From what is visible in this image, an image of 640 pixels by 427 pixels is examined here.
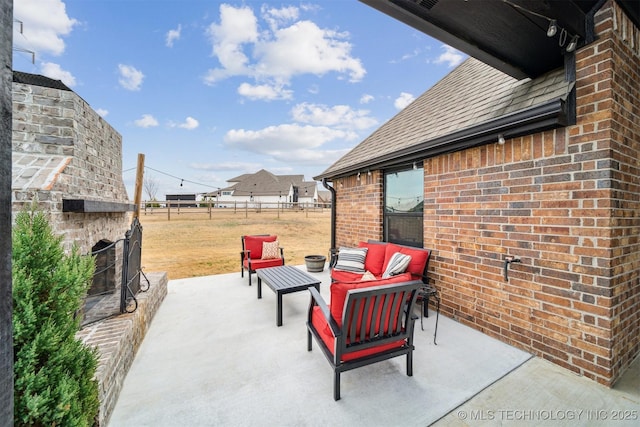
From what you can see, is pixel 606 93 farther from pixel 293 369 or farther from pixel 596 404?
pixel 293 369

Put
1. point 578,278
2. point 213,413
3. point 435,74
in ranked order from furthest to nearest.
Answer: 1. point 435,74
2. point 578,278
3. point 213,413

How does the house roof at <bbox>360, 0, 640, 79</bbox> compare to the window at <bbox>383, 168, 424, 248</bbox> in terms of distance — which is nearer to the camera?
the house roof at <bbox>360, 0, 640, 79</bbox>

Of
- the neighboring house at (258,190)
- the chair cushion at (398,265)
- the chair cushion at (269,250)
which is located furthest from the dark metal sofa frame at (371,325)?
the neighboring house at (258,190)

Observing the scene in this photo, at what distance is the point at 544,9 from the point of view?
2.09 meters

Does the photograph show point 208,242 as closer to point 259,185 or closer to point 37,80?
point 37,80

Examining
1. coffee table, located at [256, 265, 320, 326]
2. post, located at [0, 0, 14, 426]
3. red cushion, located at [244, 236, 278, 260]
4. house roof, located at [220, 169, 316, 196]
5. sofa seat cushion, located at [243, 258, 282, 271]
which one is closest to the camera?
post, located at [0, 0, 14, 426]

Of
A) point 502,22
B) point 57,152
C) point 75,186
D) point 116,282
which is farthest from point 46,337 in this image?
point 502,22

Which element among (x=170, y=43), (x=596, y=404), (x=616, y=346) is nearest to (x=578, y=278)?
(x=616, y=346)

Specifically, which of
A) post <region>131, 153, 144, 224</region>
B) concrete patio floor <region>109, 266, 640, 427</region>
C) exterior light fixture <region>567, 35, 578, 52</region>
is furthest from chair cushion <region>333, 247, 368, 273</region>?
post <region>131, 153, 144, 224</region>

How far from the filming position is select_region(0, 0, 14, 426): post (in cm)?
91

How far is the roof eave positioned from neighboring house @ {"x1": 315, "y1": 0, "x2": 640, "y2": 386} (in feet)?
0.05

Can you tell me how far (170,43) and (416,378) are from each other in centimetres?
941

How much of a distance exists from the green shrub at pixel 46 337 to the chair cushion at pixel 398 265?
3.38m

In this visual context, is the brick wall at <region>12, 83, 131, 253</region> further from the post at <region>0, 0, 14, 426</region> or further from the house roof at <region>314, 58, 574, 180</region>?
the house roof at <region>314, 58, 574, 180</region>
